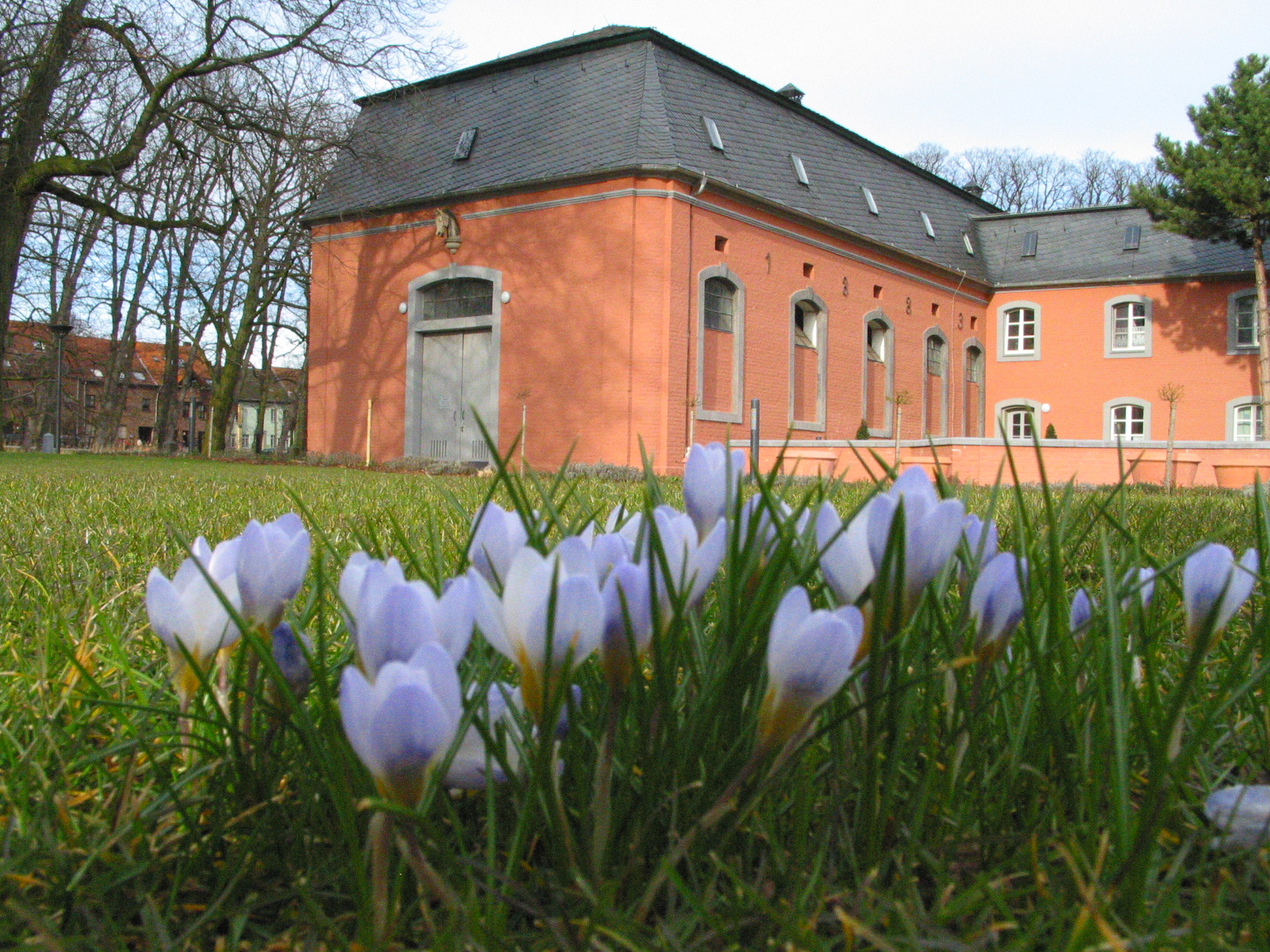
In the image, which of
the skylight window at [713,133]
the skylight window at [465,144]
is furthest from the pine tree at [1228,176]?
the skylight window at [465,144]

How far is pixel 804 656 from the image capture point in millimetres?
546

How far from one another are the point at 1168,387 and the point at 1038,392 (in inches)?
471

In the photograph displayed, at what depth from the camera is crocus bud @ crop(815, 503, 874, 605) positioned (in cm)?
68

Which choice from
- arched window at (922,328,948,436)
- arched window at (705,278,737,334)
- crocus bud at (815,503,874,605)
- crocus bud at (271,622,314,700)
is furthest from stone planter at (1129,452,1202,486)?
crocus bud at (271,622,314,700)

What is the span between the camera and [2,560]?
8.33 feet

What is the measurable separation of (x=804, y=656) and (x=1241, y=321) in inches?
1211

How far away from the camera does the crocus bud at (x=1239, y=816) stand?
68cm

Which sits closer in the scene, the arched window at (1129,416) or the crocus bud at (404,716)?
the crocus bud at (404,716)

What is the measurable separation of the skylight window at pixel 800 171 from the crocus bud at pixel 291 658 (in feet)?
74.3

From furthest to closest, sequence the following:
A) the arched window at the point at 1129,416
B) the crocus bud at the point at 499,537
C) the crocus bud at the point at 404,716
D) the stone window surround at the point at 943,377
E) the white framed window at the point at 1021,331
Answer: the white framed window at the point at 1021,331 → the arched window at the point at 1129,416 → the stone window surround at the point at 943,377 → the crocus bud at the point at 499,537 → the crocus bud at the point at 404,716

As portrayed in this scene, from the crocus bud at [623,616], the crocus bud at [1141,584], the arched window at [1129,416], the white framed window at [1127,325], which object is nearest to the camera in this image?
the crocus bud at [623,616]

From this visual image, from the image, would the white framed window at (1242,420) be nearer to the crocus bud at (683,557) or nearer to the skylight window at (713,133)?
the skylight window at (713,133)

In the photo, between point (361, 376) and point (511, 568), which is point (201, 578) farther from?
point (361, 376)

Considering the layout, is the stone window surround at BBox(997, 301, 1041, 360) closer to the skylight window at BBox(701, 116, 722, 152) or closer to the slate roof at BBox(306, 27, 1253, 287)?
the slate roof at BBox(306, 27, 1253, 287)
